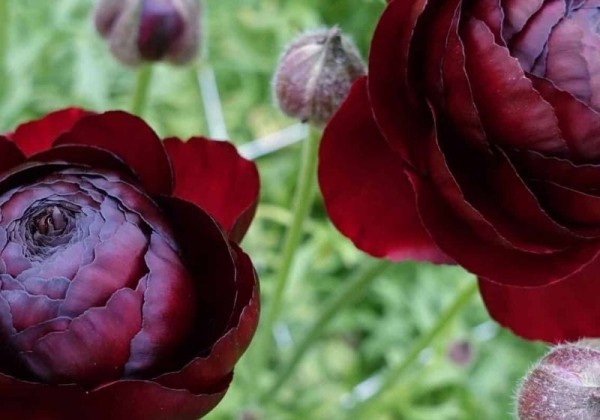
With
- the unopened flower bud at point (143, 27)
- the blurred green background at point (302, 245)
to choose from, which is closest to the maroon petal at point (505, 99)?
the unopened flower bud at point (143, 27)

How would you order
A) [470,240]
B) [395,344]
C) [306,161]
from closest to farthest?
[470,240] → [306,161] → [395,344]

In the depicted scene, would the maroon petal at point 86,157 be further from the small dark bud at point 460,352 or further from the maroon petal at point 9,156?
the small dark bud at point 460,352

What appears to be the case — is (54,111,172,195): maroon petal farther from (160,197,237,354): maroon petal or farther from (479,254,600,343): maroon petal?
(479,254,600,343): maroon petal

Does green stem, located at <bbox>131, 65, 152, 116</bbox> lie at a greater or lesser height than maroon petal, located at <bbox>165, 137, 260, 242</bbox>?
lesser

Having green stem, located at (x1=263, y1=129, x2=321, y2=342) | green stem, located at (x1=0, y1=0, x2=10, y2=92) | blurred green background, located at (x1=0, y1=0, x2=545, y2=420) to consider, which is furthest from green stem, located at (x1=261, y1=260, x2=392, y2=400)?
green stem, located at (x1=0, y1=0, x2=10, y2=92)

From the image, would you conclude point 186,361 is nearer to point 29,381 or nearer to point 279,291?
point 29,381

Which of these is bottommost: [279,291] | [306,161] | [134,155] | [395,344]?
[395,344]

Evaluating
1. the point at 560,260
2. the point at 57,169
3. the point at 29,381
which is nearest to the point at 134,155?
the point at 57,169

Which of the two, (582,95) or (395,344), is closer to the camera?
(582,95)
